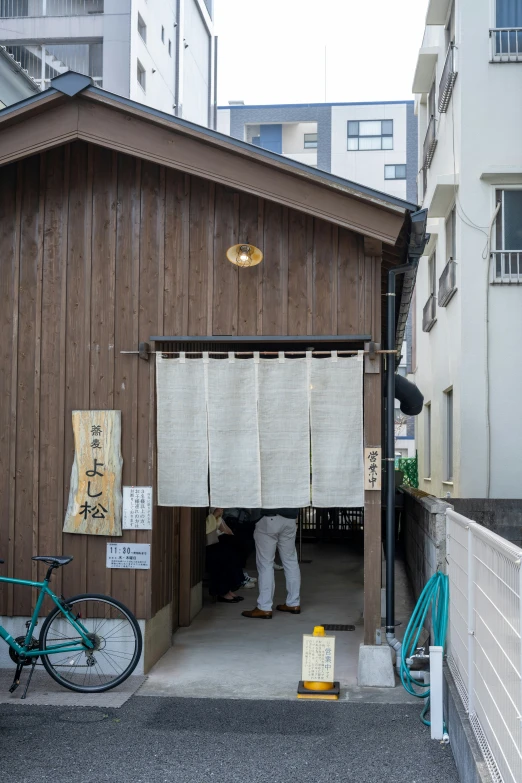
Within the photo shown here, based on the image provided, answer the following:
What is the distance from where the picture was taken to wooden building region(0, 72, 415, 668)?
24.5 ft

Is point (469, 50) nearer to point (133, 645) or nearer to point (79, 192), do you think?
point (79, 192)

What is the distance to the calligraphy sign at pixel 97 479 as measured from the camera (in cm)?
759

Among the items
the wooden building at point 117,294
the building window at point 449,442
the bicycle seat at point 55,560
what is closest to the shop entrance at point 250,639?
the wooden building at point 117,294

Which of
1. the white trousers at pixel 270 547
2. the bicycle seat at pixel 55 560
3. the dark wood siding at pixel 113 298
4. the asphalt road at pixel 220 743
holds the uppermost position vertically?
the dark wood siding at pixel 113 298

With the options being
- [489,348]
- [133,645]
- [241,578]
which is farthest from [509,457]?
[133,645]

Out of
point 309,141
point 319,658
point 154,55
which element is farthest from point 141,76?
point 319,658

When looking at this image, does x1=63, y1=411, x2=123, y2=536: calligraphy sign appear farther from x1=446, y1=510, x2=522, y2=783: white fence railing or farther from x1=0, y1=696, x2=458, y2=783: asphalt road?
x1=446, y1=510, x2=522, y2=783: white fence railing

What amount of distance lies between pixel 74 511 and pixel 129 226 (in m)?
2.77

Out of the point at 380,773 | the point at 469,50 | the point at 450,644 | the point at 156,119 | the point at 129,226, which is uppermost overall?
the point at 469,50

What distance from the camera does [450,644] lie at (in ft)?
21.3

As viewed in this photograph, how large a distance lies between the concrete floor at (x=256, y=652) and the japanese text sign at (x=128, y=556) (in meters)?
1.04

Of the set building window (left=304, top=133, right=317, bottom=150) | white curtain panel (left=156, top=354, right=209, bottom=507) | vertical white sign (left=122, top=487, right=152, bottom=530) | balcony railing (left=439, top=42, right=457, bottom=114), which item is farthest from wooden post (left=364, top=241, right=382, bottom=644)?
building window (left=304, top=133, right=317, bottom=150)

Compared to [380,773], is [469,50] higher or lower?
higher

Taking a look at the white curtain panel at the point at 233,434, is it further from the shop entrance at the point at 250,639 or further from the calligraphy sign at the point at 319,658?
the shop entrance at the point at 250,639
